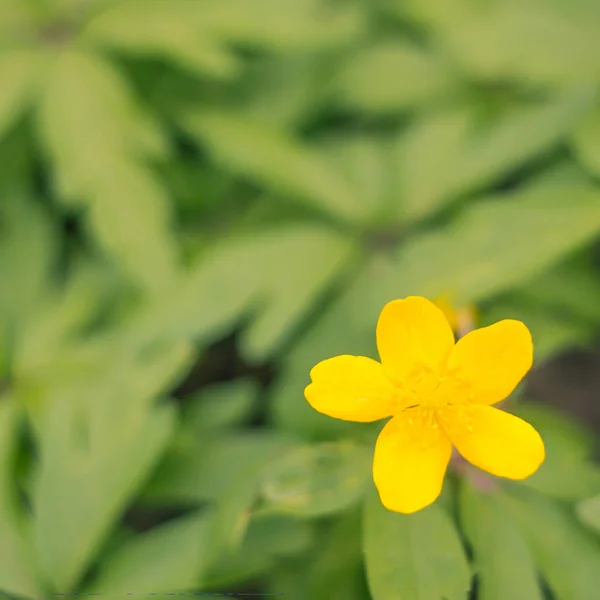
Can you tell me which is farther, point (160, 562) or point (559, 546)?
point (160, 562)

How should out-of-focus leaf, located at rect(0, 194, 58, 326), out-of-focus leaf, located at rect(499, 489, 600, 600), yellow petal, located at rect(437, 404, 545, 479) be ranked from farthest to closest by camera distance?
out-of-focus leaf, located at rect(0, 194, 58, 326) → out-of-focus leaf, located at rect(499, 489, 600, 600) → yellow petal, located at rect(437, 404, 545, 479)

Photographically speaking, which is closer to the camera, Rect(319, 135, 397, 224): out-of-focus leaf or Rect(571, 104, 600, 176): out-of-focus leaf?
Rect(571, 104, 600, 176): out-of-focus leaf

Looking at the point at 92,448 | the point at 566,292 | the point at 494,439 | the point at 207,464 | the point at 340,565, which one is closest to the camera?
the point at 494,439

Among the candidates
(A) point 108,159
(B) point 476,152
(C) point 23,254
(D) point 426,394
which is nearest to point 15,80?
(A) point 108,159

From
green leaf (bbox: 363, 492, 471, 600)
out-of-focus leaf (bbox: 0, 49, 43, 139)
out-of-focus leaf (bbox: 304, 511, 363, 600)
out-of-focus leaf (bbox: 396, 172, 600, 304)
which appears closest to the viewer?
green leaf (bbox: 363, 492, 471, 600)

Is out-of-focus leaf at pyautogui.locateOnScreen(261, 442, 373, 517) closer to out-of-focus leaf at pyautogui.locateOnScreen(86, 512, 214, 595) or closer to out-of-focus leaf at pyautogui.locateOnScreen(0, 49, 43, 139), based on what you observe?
out-of-focus leaf at pyautogui.locateOnScreen(86, 512, 214, 595)

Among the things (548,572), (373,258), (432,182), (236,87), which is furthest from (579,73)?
(548,572)

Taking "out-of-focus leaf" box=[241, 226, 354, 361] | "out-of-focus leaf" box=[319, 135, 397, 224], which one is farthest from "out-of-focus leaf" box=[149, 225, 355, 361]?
"out-of-focus leaf" box=[319, 135, 397, 224]

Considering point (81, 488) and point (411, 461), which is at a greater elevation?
point (411, 461)

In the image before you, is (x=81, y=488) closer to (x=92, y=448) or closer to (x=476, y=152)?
(x=92, y=448)
